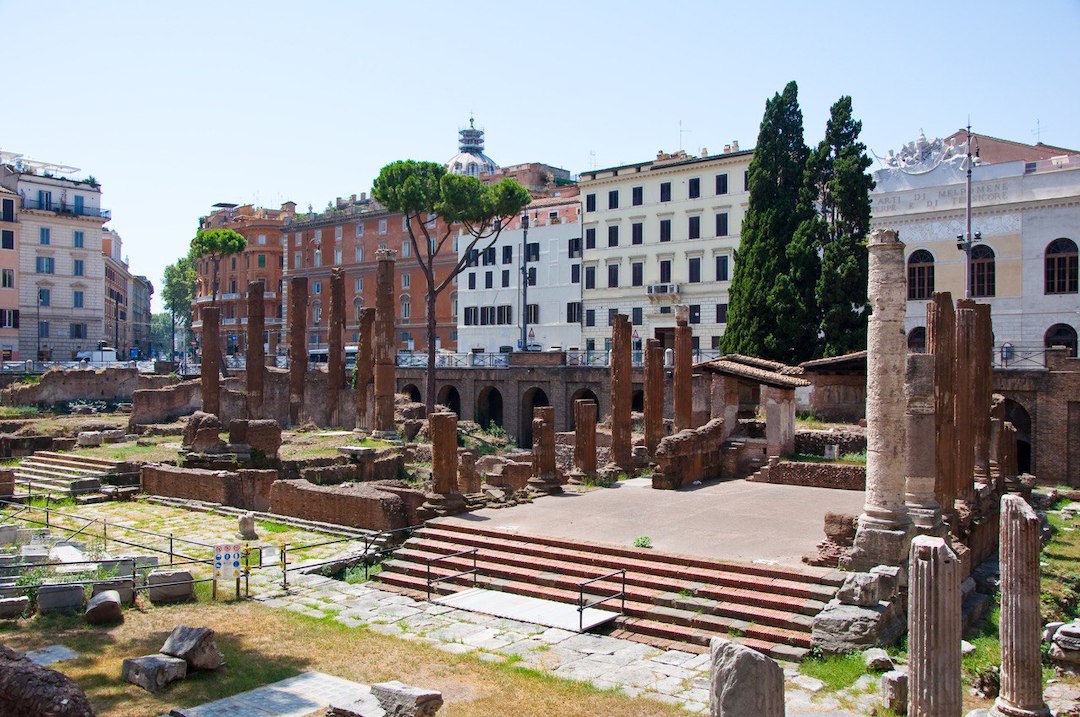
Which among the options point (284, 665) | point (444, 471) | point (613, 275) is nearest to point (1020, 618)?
point (284, 665)

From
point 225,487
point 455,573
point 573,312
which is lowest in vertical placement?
point 455,573

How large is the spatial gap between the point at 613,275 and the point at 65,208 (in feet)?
120

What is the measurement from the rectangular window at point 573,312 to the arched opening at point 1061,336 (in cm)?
2420

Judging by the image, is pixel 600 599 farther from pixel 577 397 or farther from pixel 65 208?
pixel 65 208

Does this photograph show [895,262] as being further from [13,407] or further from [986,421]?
[13,407]

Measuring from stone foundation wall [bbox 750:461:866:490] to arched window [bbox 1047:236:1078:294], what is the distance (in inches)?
760

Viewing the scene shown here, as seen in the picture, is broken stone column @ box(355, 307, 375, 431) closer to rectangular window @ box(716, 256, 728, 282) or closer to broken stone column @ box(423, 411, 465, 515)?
rectangular window @ box(716, 256, 728, 282)

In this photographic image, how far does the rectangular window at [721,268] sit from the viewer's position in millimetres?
47719

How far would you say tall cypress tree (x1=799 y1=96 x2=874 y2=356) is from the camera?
37406 mm

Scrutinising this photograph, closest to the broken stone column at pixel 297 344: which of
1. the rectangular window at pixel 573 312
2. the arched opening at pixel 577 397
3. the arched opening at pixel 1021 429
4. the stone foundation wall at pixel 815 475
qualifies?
the arched opening at pixel 577 397

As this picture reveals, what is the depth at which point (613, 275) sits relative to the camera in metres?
52.5

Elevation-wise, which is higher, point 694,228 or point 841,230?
point 694,228

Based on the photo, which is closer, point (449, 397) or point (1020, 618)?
point (1020, 618)

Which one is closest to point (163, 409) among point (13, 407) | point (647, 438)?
point (13, 407)
